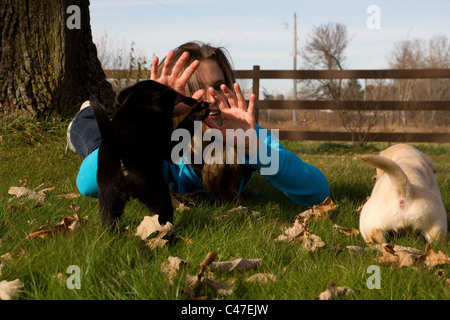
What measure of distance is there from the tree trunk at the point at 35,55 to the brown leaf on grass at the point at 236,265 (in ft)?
12.5

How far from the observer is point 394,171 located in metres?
2.19

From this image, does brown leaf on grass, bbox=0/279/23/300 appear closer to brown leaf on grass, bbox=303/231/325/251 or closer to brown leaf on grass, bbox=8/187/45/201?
brown leaf on grass, bbox=303/231/325/251

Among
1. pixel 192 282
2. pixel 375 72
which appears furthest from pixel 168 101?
pixel 375 72

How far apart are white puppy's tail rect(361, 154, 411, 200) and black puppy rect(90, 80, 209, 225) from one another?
0.84 m

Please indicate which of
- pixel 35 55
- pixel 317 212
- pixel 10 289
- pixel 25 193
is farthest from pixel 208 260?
pixel 35 55

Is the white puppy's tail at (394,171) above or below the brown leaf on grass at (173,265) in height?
above

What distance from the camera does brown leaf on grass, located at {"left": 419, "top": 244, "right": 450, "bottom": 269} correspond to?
6.51ft

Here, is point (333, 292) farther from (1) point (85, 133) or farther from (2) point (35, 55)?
(2) point (35, 55)

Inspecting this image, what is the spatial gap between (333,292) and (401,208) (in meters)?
0.80

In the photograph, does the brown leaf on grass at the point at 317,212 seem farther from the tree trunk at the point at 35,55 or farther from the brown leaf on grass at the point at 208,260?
the tree trunk at the point at 35,55

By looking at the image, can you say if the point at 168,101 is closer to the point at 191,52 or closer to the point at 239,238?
the point at 239,238

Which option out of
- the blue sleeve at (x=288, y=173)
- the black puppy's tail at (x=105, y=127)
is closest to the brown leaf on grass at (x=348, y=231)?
the blue sleeve at (x=288, y=173)

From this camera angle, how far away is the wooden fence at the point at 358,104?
30.2 ft

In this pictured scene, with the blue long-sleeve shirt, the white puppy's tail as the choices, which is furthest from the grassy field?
the white puppy's tail
